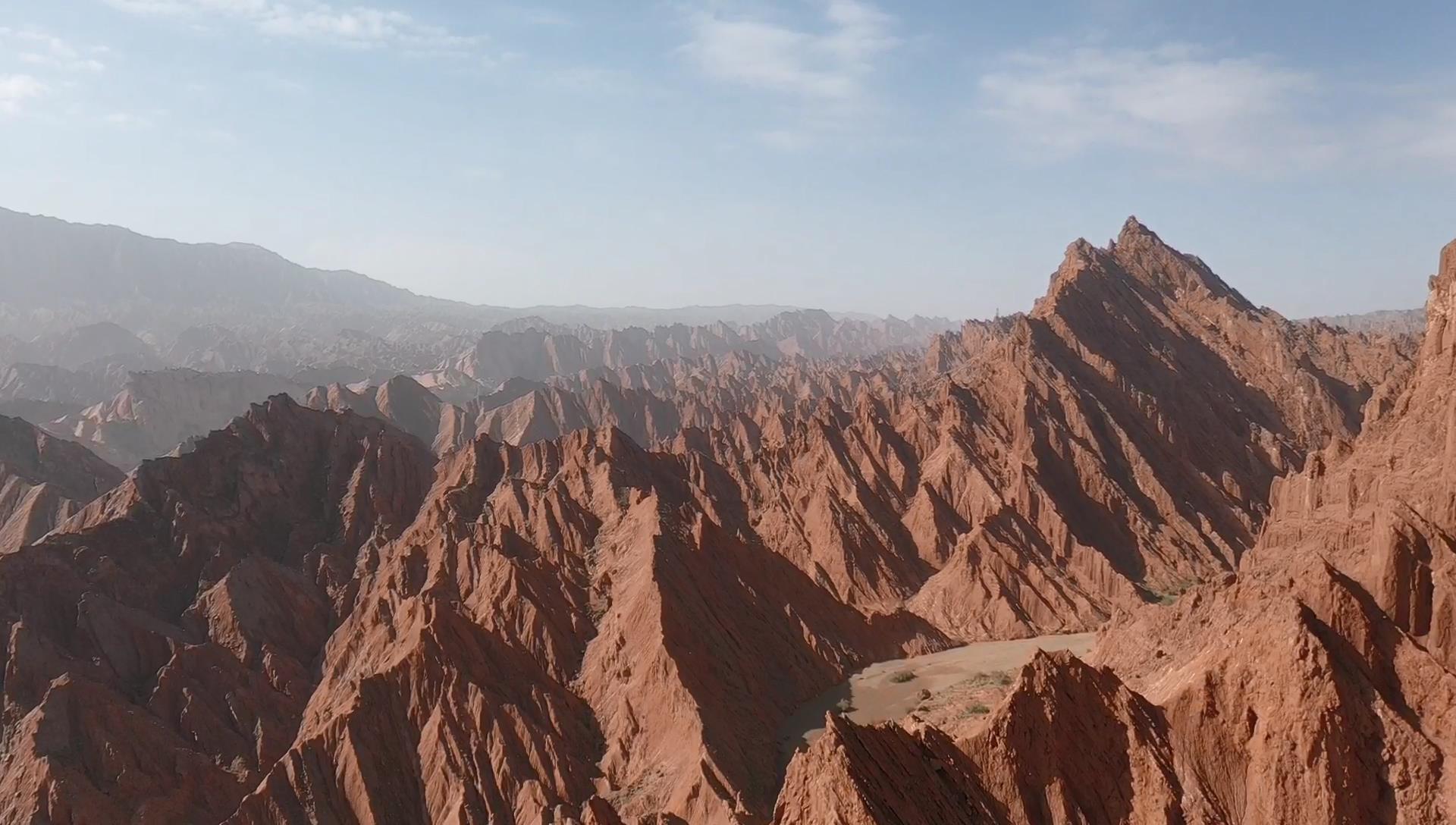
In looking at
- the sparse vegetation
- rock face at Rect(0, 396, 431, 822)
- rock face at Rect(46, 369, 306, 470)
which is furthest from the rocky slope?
rock face at Rect(46, 369, 306, 470)

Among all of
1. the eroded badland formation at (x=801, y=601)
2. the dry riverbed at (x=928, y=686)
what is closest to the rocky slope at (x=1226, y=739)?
the eroded badland formation at (x=801, y=601)

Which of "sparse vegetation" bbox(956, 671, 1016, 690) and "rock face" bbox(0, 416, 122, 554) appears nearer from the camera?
"sparse vegetation" bbox(956, 671, 1016, 690)

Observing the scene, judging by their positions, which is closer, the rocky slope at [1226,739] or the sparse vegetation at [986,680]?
the rocky slope at [1226,739]

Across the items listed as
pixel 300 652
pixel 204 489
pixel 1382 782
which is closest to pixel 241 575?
pixel 300 652

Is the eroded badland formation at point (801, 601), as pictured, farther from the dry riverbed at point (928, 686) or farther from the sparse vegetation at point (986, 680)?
the sparse vegetation at point (986, 680)

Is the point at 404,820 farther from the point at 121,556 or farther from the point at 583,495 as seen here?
the point at 121,556

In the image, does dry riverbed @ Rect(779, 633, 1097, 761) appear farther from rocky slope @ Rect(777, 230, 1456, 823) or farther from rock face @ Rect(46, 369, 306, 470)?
rock face @ Rect(46, 369, 306, 470)
